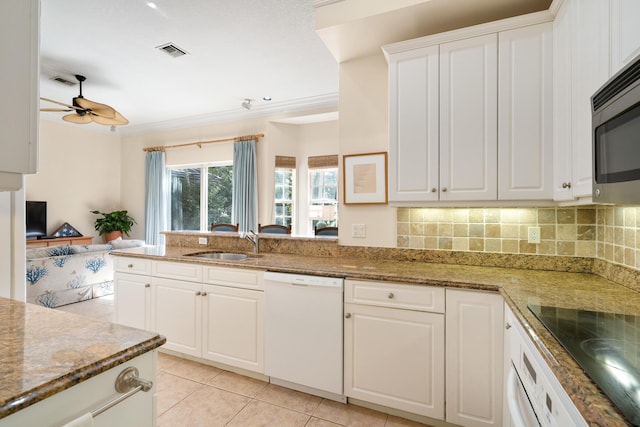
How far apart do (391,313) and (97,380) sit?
4.77ft

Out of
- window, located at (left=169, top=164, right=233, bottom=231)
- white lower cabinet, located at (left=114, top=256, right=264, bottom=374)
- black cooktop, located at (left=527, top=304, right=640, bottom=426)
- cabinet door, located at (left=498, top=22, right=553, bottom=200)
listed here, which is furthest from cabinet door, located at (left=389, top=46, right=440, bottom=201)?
window, located at (left=169, top=164, right=233, bottom=231)

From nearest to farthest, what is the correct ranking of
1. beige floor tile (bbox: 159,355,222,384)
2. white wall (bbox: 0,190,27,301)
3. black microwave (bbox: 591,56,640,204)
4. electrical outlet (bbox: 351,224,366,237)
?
black microwave (bbox: 591,56,640,204) < white wall (bbox: 0,190,27,301) < beige floor tile (bbox: 159,355,222,384) < electrical outlet (bbox: 351,224,366,237)

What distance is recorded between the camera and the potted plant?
6016 millimetres

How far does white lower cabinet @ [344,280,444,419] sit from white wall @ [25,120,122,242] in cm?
612

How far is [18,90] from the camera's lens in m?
0.64

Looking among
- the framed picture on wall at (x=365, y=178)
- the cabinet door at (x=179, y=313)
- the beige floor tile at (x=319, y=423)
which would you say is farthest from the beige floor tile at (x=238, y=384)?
the framed picture on wall at (x=365, y=178)

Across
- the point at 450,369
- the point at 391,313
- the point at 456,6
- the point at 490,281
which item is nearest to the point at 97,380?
the point at 391,313

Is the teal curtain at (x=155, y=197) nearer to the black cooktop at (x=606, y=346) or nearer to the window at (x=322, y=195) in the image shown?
the window at (x=322, y=195)

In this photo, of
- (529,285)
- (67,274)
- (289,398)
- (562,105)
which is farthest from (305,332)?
(67,274)

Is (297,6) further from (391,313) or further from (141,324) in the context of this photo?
→ (141,324)

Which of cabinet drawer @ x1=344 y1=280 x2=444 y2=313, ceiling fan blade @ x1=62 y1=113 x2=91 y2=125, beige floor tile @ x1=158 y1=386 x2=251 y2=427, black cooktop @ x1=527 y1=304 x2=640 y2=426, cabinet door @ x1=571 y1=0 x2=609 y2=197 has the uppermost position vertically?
ceiling fan blade @ x1=62 y1=113 x2=91 y2=125

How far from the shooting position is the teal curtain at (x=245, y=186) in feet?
17.1

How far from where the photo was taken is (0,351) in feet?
2.72

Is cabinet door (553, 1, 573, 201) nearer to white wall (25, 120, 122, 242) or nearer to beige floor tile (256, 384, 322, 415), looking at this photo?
beige floor tile (256, 384, 322, 415)
